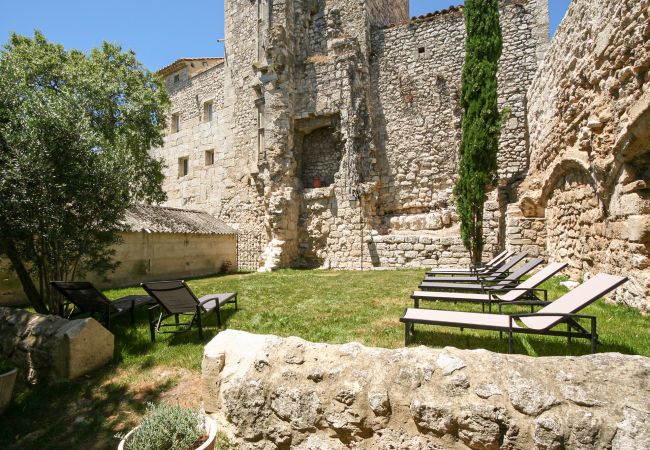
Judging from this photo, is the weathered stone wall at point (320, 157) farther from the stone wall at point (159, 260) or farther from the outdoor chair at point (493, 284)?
the outdoor chair at point (493, 284)

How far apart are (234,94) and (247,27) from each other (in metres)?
3.13

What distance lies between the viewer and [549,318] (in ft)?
11.4

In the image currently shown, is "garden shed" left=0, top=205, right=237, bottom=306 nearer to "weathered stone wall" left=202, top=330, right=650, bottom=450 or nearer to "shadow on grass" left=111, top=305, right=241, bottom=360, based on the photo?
"shadow on grass" left=111, top=305, right=241, bottom=360

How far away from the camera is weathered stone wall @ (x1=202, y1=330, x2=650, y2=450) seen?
2.00m

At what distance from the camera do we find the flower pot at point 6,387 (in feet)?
11.5

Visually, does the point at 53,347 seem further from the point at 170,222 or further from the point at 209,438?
the point at 170,222

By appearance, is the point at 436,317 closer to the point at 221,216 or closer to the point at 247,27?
the point at 221,216

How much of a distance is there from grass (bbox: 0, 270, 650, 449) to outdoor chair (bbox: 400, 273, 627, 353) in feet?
1.09

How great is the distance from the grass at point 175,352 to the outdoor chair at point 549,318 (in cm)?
33

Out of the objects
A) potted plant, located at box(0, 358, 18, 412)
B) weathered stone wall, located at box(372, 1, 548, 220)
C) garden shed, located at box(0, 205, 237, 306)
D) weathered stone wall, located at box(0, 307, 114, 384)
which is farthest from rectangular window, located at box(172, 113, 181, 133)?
potted plant, located at box(0, 358, 18, 412)

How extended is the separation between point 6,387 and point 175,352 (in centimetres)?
163

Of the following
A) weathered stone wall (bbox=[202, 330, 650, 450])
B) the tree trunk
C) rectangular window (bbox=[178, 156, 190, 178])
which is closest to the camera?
weathered stone wall (bbox=[202, 330, 650, 450])

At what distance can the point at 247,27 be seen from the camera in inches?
643

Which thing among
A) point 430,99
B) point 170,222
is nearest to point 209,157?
point 170,222
